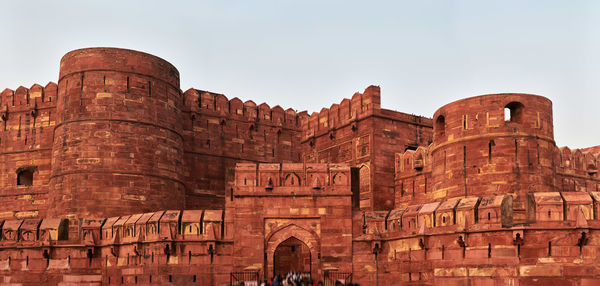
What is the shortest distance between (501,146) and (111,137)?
16175 mm

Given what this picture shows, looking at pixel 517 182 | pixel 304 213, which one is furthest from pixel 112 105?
pixel 517 182

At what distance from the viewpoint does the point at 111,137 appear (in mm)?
30156

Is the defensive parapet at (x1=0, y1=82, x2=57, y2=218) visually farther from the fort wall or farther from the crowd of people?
the crowd of people

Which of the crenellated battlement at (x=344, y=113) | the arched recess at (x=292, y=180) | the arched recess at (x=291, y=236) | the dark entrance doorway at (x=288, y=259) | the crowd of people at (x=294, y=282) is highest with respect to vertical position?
the crenellated battlement at (x=344, y=113)

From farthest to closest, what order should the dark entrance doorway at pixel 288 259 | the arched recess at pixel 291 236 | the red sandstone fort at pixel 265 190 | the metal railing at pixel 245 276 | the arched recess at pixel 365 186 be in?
the arched recess at pixel 365 186 → the dark entrance doorway at pixel 288 259 → the arched recess at pixel 291 236 → the metal railing at pixel 245 276 → the red sandstone fort at pixel 265 190

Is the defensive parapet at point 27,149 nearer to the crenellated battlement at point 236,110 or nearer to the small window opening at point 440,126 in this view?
the crenellated battlement at point 236,110

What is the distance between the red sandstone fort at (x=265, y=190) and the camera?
68.2ft

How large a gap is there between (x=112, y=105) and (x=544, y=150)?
58.2 ft

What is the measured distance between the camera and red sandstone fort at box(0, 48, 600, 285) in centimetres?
2080

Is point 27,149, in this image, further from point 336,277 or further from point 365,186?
point 336,277

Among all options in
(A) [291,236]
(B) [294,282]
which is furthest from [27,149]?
(B) [294,282]

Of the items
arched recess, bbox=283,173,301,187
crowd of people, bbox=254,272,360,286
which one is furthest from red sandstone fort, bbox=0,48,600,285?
crowd of people, bbox=254,272,360,286

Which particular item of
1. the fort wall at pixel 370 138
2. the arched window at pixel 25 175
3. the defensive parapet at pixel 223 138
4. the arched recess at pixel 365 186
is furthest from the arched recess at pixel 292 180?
the arched window at pixel 25 175

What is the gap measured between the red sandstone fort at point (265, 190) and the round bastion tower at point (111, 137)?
0.06 m
